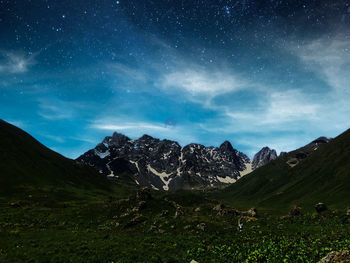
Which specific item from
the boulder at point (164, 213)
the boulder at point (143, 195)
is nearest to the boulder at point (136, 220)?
the boulder at point (164, 213)

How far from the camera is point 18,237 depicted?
112 feet

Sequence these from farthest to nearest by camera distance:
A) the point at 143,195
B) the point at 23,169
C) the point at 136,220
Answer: the point at 23,169, the point at 143,195, the point at 136,220

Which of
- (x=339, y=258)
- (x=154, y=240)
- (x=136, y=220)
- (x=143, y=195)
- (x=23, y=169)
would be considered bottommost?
(x=136, y=220)

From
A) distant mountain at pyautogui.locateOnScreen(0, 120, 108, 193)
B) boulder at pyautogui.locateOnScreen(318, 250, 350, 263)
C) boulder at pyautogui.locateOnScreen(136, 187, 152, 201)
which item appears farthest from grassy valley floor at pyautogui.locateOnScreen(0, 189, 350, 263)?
distant mountain at pyautogui.locateOnScreen(0, 120, 108, 193)

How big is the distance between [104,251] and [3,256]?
11.5 meters

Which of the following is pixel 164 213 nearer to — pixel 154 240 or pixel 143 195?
pixel 143 195

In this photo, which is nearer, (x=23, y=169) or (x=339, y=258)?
(x=339, y=258)

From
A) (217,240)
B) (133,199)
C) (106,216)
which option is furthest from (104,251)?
(133,199)

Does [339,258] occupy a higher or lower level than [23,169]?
lower

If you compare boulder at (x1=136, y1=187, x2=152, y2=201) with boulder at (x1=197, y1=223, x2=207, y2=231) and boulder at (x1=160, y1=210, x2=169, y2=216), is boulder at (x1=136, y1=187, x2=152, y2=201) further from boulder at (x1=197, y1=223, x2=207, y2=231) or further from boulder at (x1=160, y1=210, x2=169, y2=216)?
boulder at (x1=197, y1=223, x2=207, y2=231)

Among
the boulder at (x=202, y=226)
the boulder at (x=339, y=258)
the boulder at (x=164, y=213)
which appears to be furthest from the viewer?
the boulder at (x=164, y=213)

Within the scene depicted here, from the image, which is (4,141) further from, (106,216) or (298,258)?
(298,258)

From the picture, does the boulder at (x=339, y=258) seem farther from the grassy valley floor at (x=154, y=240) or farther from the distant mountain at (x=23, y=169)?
the distant mountain at (x=23, y=169)

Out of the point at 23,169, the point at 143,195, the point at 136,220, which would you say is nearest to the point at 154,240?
the point at 136,220
